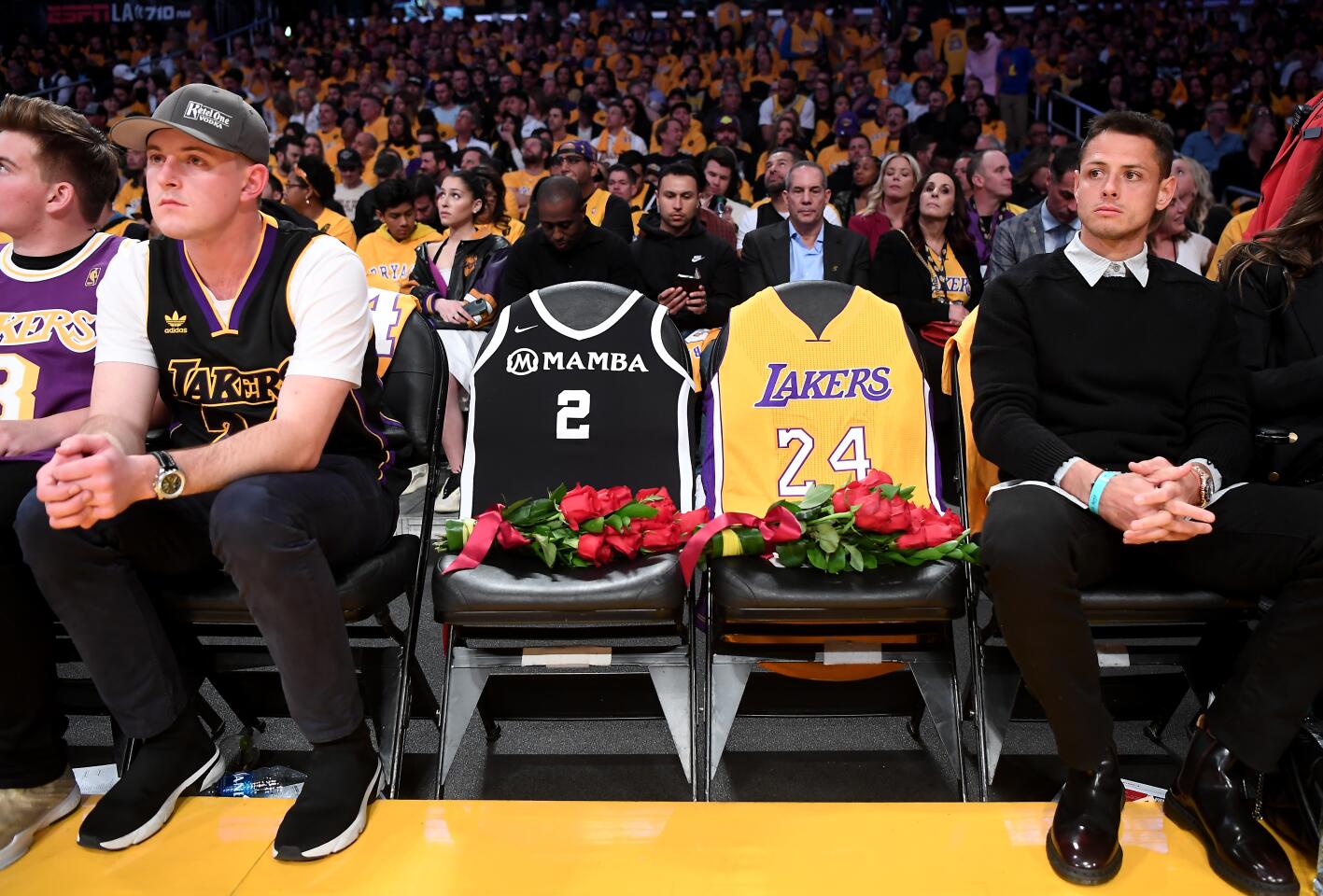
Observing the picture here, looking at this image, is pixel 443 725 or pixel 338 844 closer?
pixel 338 844

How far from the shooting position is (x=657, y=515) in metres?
2.67

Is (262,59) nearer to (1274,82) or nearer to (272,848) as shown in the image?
(1274,82)

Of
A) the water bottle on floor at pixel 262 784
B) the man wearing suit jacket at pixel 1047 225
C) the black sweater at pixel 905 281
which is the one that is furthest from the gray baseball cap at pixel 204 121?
the man wearing suit jacket at pixel 1047 225

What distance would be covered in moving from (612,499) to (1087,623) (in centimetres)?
108

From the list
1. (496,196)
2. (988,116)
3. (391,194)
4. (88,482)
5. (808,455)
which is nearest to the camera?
(88,482)

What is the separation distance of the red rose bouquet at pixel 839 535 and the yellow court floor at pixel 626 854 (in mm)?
531

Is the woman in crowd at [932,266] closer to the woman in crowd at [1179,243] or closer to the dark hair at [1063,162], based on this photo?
the dark hair at [1063,162]

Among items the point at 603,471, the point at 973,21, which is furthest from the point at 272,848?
the point at 973,21

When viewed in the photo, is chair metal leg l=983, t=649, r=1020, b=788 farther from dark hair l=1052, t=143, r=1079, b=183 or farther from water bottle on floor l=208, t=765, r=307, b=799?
dark hair l=1052, t=143, r=1079, b=183

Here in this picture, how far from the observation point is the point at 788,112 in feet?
32.8

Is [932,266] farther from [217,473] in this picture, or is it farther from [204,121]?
[217,473]

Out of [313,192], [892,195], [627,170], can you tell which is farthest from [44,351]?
[627,170]

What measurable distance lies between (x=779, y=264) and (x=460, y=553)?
10.3ft

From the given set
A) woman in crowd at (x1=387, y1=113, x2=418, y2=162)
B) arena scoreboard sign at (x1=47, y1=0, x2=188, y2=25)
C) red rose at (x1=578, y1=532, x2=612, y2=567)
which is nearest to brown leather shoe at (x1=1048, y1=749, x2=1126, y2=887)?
red rose at (x1=578, y1=532, x2=612, y2=567)
